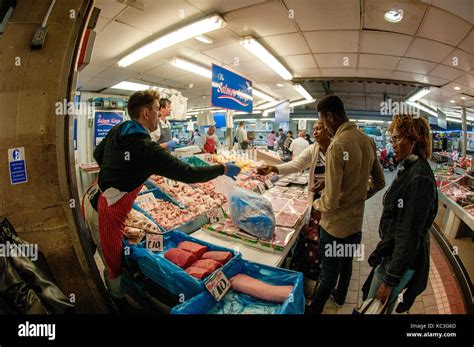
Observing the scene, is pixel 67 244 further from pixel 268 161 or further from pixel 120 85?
pixel 120 85

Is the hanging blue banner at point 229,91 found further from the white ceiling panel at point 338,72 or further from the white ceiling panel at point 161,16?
the white ceiling panel at point 338,72

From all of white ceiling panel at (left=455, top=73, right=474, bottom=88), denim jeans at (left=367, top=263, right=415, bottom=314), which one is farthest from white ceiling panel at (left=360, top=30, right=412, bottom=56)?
denim jeans at (left=367, top=263, right=415, bottom=314)

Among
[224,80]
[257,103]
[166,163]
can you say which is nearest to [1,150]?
[166,163]

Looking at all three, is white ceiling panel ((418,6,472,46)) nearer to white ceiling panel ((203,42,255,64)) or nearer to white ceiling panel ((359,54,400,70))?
white ceiling panel ((359,54,400,70))

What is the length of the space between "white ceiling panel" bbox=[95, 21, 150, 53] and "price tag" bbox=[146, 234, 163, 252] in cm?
389

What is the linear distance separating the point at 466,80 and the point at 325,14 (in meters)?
6.03

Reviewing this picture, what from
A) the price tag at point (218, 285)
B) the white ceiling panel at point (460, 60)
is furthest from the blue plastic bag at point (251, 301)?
the white ceiling panel at point (460, 60)

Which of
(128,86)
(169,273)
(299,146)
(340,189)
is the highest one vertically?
(128,86)

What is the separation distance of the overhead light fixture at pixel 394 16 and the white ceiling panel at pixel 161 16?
9.58ft

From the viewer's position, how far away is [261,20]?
13.1 ft

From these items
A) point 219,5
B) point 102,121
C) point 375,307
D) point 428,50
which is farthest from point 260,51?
point 102,121

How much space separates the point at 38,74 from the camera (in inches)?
73.3

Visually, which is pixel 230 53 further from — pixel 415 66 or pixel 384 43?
pixel 415 66

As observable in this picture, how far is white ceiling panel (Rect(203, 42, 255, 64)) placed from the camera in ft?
17.6
